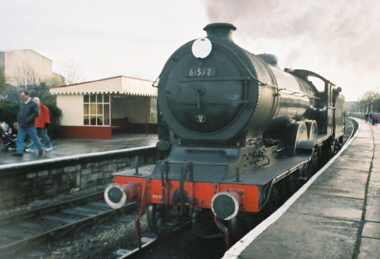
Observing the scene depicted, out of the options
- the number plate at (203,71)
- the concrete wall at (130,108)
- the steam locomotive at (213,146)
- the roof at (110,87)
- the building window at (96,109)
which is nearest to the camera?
the steam locomotive at (213,146)

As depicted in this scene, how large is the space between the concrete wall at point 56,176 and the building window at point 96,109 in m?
4.84

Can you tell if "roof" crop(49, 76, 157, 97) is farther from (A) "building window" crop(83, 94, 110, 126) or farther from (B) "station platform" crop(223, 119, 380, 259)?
(B) "station platform" crop(223, 119, 380, 259)

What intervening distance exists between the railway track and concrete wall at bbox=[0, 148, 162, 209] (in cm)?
77

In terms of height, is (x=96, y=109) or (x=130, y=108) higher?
(x=130, y=108)

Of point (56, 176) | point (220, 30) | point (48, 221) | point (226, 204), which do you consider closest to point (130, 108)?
point (56, 176)

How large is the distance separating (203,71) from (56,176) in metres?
4.89

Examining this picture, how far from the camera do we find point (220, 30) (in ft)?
17.1

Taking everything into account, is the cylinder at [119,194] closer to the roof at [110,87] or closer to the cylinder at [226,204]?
the cylinder at [226,204]

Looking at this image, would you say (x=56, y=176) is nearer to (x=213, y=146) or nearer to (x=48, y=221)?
(x=48, y=221)

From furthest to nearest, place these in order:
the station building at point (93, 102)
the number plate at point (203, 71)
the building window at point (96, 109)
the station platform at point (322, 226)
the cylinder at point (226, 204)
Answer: the building window at point (96, 109)
the station building at point (93, 102)
the number plate at point (203, 71)
the cylinder at point (226, 204)
the station platform at point (322, 226)

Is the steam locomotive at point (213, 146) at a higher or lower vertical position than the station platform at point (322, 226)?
higher

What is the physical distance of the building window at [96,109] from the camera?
15000mm

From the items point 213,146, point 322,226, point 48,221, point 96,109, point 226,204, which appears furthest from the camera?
point 96,109

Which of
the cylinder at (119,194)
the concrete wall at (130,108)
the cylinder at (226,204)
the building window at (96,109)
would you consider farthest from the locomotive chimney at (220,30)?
the concrete wall at (130,108)
